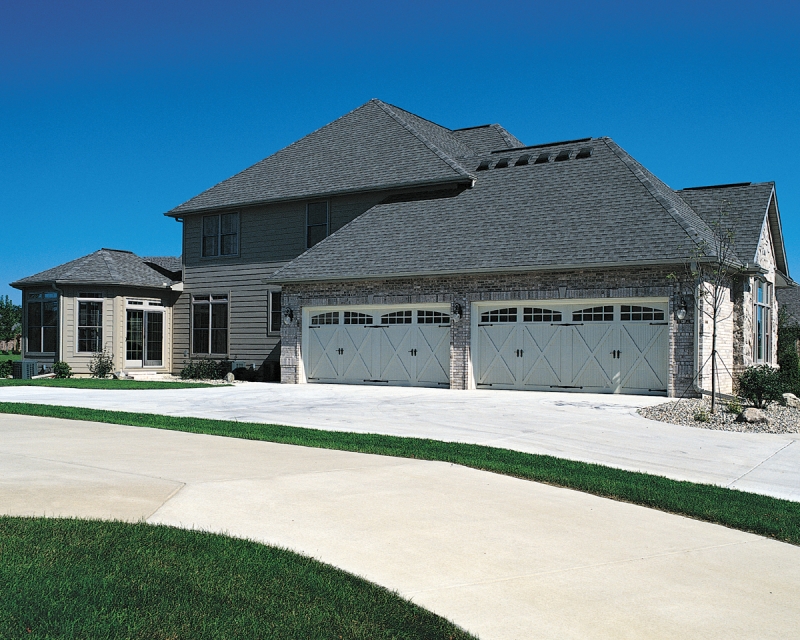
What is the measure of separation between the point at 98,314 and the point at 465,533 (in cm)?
2315

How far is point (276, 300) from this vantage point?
25469 mm

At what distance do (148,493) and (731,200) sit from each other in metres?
19.9

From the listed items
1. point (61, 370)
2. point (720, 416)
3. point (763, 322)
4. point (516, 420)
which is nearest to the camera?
point (516, 420)

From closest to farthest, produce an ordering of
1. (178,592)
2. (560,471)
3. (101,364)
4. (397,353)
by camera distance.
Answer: (178,592) → (560,471) → (397,353) → (101,364)

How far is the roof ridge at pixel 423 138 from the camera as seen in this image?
23094mm

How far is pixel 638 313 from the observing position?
717 inches

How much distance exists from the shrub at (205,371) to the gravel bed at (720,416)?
15239 millimetres

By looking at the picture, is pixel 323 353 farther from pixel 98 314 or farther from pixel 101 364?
pixel 98 314

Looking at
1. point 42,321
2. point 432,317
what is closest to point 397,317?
point 432,317

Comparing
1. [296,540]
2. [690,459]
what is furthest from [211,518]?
[690,459]

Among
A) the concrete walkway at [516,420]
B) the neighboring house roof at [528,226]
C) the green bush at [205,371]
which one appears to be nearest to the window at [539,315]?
the neighboring house roof at [528,226]

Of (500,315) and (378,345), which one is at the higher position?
(500,315)

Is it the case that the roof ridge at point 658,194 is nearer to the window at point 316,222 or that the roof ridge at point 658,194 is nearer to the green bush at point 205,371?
the window at point 316,222

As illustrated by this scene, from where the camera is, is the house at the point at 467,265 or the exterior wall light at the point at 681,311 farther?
the house at the point at 467,265
